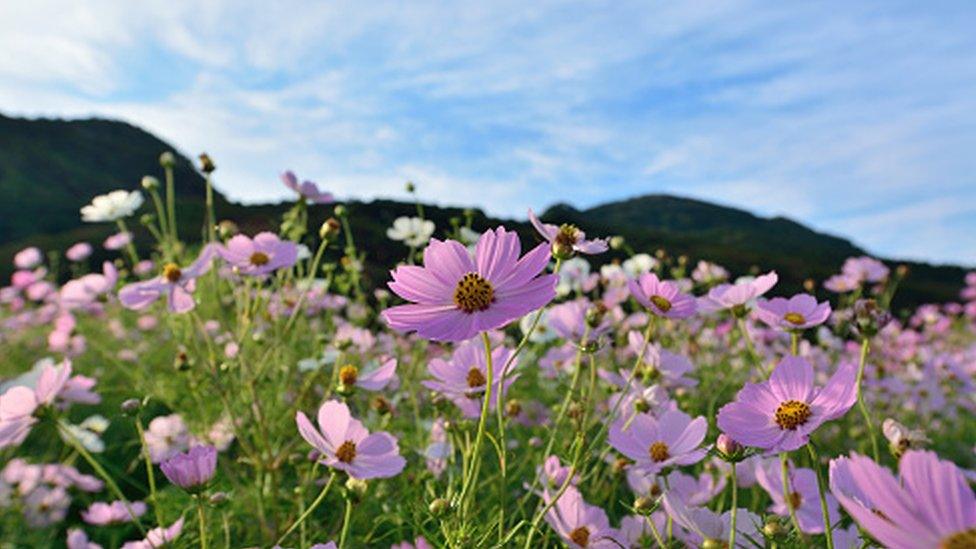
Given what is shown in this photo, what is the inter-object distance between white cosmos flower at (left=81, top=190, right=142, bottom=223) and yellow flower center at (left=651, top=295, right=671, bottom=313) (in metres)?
1.61

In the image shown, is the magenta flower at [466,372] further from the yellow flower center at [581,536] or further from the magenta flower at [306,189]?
the magenta flower at [306,189]

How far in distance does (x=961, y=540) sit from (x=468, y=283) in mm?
430

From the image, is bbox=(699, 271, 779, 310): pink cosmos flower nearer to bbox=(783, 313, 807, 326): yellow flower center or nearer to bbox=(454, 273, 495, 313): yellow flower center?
bbox=(783, 313, 807, 326): yellow flower center

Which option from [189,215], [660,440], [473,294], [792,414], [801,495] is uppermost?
[473,294]

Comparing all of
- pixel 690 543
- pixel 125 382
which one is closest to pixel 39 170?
pixel 125 382

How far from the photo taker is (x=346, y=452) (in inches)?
35.3

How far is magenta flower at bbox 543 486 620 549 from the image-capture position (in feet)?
2.91

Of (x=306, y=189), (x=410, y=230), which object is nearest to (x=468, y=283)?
(x=306, y=189)

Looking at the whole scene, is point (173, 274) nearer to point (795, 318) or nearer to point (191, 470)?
point (191, 470)

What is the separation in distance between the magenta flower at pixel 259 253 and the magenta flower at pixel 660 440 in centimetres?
66

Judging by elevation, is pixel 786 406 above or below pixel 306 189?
below

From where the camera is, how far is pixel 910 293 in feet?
43.0

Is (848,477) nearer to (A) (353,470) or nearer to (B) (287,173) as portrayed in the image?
(A) (353,470)

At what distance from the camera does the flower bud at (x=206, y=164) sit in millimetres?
1641
